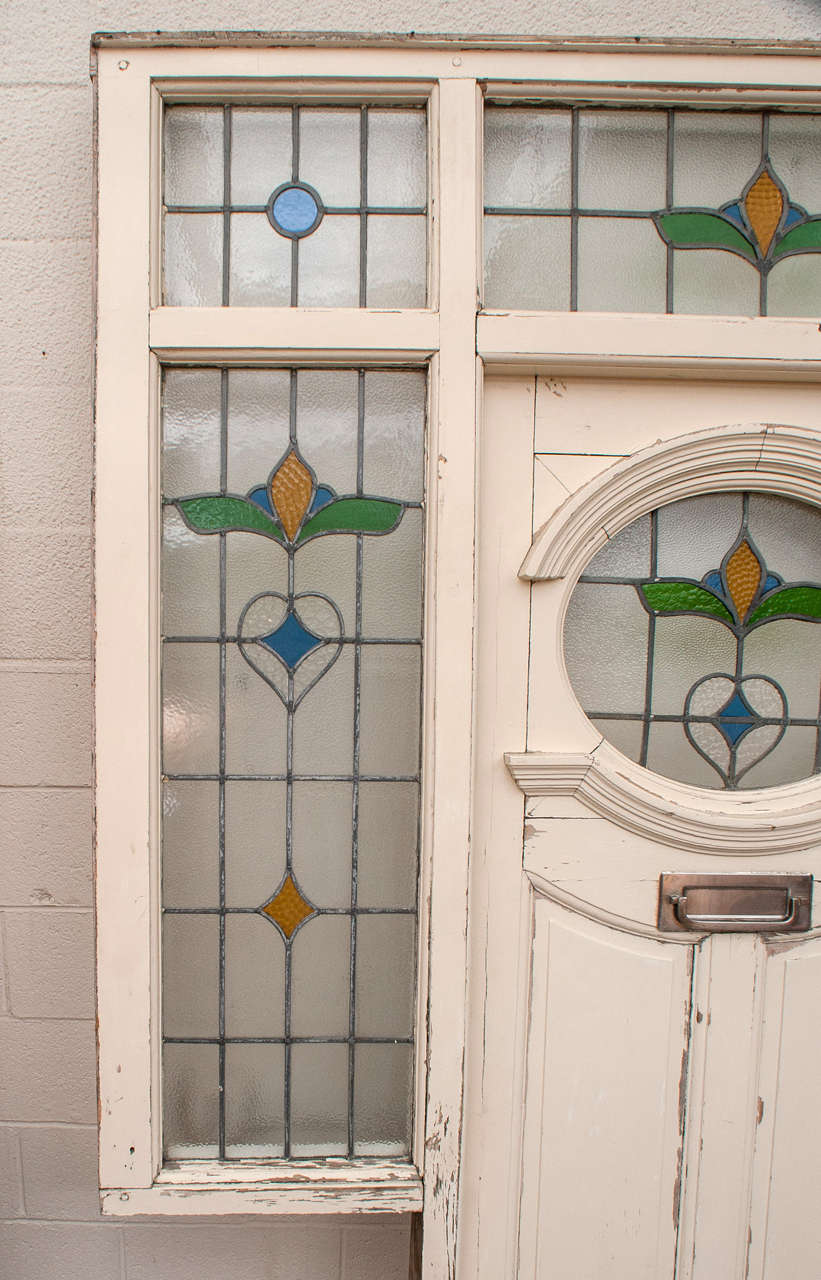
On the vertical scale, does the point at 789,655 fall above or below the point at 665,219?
below

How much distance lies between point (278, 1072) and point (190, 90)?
1830 mm

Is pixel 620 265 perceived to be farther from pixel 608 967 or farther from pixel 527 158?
pixel 608 967

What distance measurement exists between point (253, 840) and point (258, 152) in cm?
127

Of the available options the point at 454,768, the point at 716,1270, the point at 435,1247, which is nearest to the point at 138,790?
the point at 454,768

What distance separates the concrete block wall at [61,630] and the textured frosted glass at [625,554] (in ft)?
3.18

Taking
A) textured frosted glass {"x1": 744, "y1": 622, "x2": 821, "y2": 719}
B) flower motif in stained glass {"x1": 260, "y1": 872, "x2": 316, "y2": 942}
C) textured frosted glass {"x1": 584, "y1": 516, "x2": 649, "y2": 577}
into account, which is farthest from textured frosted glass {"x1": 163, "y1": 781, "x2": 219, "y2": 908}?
textured frosted glass {"x1": 744, "y1": 622, "x2": 821, "y2": 719}

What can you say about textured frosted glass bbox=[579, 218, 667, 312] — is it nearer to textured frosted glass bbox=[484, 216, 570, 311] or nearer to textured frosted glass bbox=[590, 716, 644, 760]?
textured frosted glass bbox=[484, 216, 570, 311]

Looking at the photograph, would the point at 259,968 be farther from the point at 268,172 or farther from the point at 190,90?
the point at 190,90

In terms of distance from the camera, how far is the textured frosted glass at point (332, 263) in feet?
4.58

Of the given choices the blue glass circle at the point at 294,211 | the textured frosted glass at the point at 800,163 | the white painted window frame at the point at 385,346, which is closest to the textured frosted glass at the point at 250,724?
the white painted window frame at the point at 385,346

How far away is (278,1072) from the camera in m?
1.50

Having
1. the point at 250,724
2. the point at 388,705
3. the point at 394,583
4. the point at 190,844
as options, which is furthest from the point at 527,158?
the point at 190,844

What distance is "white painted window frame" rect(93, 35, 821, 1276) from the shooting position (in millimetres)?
1320

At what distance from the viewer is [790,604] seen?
150 cm
